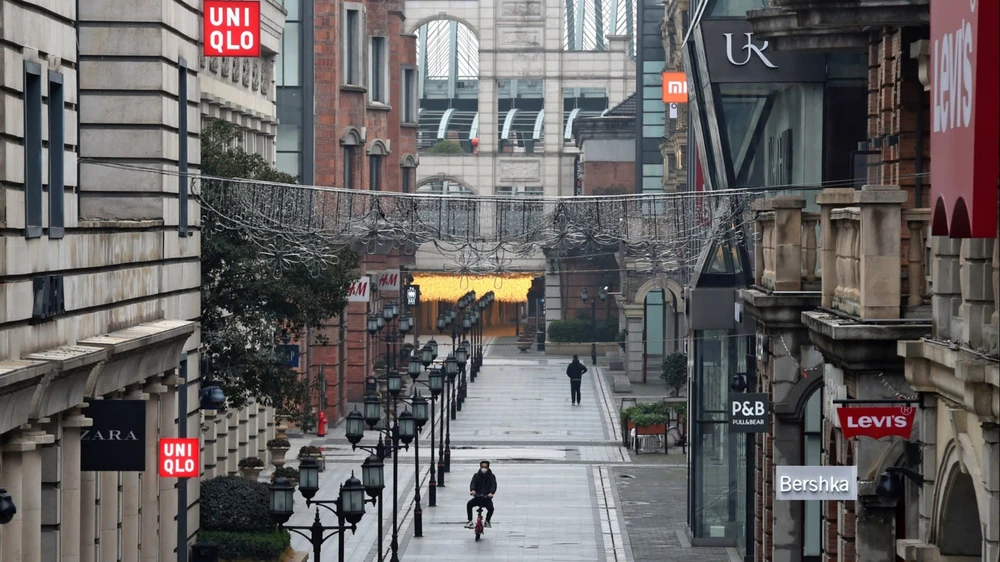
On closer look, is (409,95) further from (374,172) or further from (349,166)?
(349,166)

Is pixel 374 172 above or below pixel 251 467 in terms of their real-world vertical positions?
above

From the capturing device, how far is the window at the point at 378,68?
67812 mm

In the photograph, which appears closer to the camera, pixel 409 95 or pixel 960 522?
pixel 960 522

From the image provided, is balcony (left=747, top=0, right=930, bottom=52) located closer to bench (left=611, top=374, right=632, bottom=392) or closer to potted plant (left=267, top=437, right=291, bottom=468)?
potted plant (left=267, top=437, right=291, bottom=468)

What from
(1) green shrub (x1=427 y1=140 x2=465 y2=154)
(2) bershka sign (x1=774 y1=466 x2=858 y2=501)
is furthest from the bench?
(2) bershka sign (x1=774 y1=466 x2=858 y2=501)

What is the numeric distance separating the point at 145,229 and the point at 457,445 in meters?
29.1

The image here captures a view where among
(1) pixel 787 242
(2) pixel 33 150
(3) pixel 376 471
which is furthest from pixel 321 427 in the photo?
(2) pixel 33 150

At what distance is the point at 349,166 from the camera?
60875 mm

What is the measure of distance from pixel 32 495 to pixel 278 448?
2626 centimetres

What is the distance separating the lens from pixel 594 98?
12250 centimetres

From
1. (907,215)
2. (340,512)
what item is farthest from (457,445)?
(907,215)

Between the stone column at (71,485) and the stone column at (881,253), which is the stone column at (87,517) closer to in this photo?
the stone column at (71,485)

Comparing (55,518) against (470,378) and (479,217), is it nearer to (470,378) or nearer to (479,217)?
(479,217)

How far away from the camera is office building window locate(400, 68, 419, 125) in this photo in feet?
253
